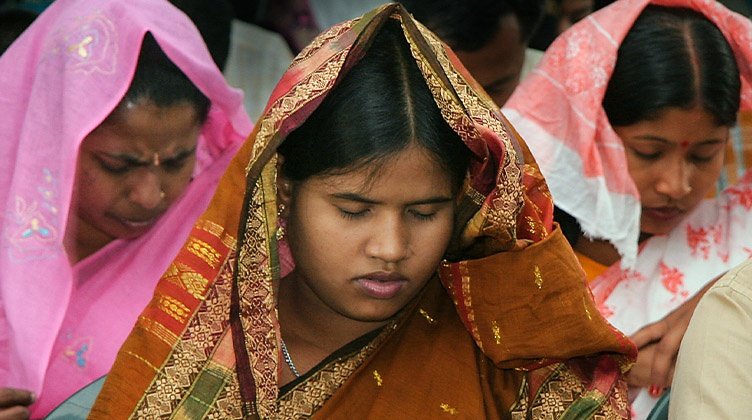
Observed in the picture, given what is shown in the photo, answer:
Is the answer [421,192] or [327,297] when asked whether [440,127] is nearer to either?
[421,192]

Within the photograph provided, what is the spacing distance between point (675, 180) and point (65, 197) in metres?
1.24

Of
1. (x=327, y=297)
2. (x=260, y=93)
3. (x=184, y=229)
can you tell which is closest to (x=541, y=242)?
(x=327, y=297)

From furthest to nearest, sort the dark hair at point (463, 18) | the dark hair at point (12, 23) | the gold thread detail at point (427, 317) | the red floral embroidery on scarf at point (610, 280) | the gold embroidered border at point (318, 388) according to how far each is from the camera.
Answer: the dark hair at point (463, 18) < the dark hair at point (12, 23) < the red floral embroidery on scarf at point (610, 280) < the gold thread detail at point (427, 317) < the gold embroidered border at point (318, 388)

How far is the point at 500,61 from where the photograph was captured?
Result: 2996 mm

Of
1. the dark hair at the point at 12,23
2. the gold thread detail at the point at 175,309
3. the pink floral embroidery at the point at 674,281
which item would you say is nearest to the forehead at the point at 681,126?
the pink floral embroidery at the point at 674,281

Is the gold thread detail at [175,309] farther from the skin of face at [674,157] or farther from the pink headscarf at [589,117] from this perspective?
the skin of face at [674,157]

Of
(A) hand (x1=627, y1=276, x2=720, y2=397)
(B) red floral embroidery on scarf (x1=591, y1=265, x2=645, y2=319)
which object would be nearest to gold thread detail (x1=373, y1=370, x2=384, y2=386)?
(A) hand (x1=627, y1=276, x2=720, y2=397)

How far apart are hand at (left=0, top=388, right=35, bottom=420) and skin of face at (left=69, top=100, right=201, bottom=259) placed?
0.45 metres

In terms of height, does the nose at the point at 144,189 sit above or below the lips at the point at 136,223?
above

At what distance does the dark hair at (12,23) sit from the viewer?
110 inches

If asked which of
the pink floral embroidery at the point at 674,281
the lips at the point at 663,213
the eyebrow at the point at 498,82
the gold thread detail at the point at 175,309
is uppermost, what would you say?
the gold thread detail at the point at 175,309

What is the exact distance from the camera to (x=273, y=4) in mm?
3924

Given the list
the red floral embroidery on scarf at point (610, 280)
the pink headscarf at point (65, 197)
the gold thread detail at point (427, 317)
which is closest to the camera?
the gold thread detail at point (427, 317)

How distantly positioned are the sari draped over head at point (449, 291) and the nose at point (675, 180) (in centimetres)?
61
